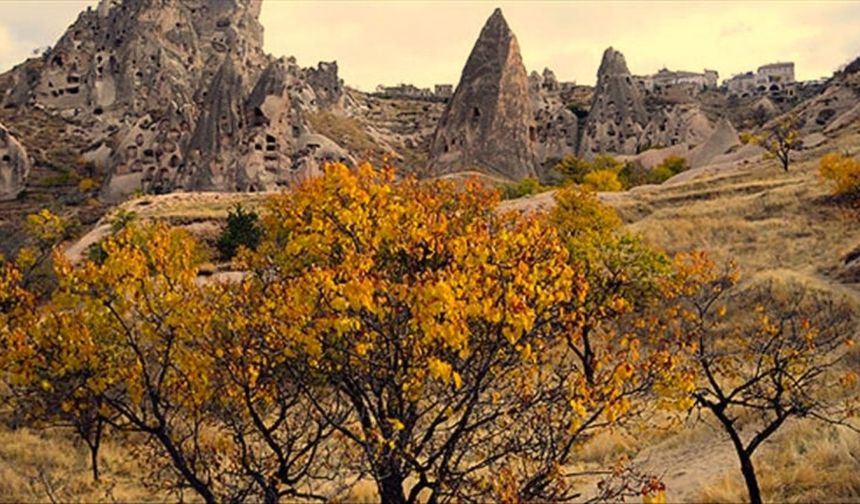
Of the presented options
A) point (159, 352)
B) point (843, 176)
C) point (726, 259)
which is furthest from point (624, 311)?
point (843, 176)

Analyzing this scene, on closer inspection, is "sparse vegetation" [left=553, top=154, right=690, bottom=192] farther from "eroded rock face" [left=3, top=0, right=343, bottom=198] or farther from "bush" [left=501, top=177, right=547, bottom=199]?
"eroded rock face" [left=3, top=0, right=343, bottom=198]

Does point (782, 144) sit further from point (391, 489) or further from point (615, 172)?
point (391, 489)

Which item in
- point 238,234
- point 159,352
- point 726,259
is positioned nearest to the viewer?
point 159,352

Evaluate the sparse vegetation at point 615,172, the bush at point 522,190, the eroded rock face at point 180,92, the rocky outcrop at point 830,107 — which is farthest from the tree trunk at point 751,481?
the rocky outcrop at point 830,107

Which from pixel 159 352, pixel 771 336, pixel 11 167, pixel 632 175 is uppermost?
pixel 11 167

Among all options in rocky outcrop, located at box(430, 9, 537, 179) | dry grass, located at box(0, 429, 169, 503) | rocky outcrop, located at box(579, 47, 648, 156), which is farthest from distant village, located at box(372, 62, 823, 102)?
dry grass, located at box(0, 429, 169, 503)

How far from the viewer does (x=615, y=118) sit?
311 feet

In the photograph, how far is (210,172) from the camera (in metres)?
63.3

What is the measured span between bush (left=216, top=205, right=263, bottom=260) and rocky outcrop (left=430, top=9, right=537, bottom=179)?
4014 cm

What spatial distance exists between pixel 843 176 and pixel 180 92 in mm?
70321

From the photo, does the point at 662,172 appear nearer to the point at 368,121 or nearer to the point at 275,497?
the point at 368,121

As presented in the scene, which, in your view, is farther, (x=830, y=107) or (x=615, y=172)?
(x=830, y=107)

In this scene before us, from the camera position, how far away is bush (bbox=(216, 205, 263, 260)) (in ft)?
145

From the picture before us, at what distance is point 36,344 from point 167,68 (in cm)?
9759
